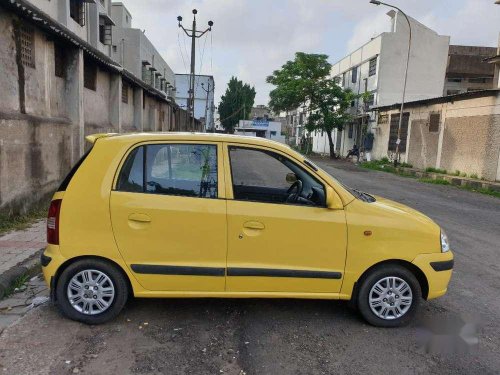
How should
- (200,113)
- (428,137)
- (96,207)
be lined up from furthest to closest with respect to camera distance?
(200,113) → (428,137) → (96,207)

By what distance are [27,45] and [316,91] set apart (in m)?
32.1

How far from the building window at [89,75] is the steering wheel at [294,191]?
8.36 metres

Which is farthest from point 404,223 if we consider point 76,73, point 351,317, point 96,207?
point 76,73

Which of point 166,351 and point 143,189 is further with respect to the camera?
point 143,189

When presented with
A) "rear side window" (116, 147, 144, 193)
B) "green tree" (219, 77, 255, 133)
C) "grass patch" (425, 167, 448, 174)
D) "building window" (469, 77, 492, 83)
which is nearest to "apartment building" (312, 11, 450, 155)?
"building window" (469, 77, 492, 83)

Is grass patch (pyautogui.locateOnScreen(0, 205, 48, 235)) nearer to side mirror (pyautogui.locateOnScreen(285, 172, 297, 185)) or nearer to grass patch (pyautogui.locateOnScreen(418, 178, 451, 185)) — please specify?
side mirror (pyautogui.locateOnScreen(285, 172, 297, 185))

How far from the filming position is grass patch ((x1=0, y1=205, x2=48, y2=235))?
22.0 ft

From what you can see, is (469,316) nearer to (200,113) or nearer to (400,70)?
(400,70)

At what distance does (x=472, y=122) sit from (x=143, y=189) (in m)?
19.3

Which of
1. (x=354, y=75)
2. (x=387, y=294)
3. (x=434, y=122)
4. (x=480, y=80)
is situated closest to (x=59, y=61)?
(x=387, y=294)

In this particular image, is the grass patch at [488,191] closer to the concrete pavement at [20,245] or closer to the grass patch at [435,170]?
the grass patch at [435,170]

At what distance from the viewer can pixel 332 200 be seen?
3883mm

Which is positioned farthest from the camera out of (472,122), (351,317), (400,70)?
(400,70)

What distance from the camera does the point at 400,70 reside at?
32438 mm
